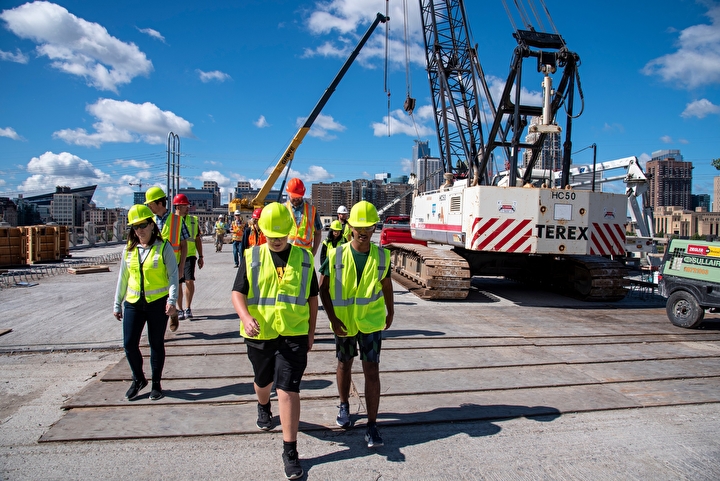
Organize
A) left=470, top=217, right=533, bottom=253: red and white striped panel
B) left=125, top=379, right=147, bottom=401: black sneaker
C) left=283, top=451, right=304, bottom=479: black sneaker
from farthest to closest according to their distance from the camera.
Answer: left=470, top=217, right=533, bottom=253: red and white striped panel → left=125, top=379, right=147, bottom=401: black sneaker → left=283, top=451, right=304, bottom=479: black sneaker

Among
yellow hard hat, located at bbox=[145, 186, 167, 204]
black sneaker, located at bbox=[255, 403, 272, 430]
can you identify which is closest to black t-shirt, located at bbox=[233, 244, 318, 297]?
black sneaker, located at bbox=[255, 403, 272, 430]

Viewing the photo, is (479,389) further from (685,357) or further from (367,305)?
(685,357)

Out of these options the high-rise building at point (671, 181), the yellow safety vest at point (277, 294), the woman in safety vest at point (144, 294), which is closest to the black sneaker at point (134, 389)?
the woman in safety vest at point (144, 294)

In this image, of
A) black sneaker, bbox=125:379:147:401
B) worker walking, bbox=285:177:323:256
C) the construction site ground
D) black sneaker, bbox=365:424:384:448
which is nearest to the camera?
the construction site ground

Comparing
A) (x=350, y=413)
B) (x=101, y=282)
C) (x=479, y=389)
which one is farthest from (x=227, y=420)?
(x=101, y=282)

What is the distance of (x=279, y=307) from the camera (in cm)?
313

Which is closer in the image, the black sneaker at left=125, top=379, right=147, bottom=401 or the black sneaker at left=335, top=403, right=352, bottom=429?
the black sneaker at left=335, top=403, right=352, bottom=429

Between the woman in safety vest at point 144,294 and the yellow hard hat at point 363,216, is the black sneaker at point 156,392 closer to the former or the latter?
the woman in safety vest at point 144,294

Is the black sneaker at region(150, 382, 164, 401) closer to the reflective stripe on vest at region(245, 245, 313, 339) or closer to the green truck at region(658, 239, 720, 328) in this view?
the reflective stripe on vest at region(245, 245, 313, 339)

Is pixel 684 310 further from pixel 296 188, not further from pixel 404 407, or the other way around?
pixel 296 188

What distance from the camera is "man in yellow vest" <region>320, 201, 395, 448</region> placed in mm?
3422

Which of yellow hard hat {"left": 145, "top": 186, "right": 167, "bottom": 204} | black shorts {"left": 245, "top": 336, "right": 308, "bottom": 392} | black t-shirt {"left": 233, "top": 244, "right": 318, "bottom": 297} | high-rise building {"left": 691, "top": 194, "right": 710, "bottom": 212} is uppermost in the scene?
high-rise building {"left": 691, "top": 194, "right": 710, "bottom": 212}

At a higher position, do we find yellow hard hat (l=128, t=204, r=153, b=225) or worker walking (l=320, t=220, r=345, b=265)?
yellow hard hat (l=128, t=204, r=153, b=225)

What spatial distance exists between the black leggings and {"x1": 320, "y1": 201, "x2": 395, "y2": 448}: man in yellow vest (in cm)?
178
